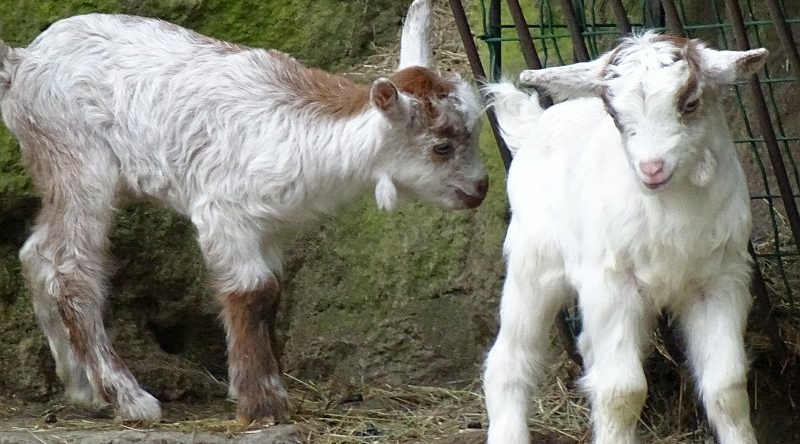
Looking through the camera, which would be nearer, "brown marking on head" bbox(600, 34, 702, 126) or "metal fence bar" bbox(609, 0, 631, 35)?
"brown marking on head" bbox(600, 34, 702, 126)

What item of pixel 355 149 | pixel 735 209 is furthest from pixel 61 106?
pixel 735 209

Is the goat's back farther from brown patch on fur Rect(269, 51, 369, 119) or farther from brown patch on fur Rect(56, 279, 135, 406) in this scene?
brown patch on fur Rect(56, 279, 135, 406)

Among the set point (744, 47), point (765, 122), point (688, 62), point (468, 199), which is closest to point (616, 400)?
point (688, 62)

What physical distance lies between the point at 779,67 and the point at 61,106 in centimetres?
330

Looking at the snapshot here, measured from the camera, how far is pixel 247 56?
245 inches

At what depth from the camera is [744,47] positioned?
505cm

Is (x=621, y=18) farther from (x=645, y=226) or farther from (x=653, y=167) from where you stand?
(x=653, y=167)

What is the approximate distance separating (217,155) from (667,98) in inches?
92.3

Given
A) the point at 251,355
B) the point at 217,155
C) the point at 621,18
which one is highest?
the point at 621,18

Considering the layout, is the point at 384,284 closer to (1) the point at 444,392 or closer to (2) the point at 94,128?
(1) the point at 444,392

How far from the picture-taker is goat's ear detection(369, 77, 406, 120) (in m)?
5.64

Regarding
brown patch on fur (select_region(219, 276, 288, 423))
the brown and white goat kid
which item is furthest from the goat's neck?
brown patch on fur (select_region(219, 276, 288, 423))

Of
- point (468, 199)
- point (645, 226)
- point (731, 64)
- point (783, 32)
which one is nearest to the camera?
point (731, 64)

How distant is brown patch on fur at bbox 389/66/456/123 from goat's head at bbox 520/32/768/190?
4.61 feet
